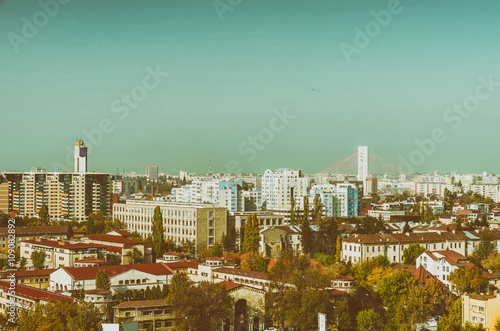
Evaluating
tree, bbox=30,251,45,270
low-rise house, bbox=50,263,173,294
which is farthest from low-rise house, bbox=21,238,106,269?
low-rise house, bbox=50,263,173,294

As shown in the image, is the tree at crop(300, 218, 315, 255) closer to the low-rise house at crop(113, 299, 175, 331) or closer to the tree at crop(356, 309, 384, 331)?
the tree at crop(356, 309, 384, 331)

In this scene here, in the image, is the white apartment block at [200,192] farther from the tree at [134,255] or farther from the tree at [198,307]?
the tree at [198,307]

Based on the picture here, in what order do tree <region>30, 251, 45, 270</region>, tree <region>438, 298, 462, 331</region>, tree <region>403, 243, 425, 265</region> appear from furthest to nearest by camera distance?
1. tree <region>403, 243, 425, 265</region>
2. tree <region>30, 251, 45, 270</region>
3. tree <region>438, 298, 462, 331</region>

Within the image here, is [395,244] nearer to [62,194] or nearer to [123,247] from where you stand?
[123,247]

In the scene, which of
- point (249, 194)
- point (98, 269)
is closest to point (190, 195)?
point (249, 194)

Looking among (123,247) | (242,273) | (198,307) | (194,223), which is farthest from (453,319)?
(194,223)
